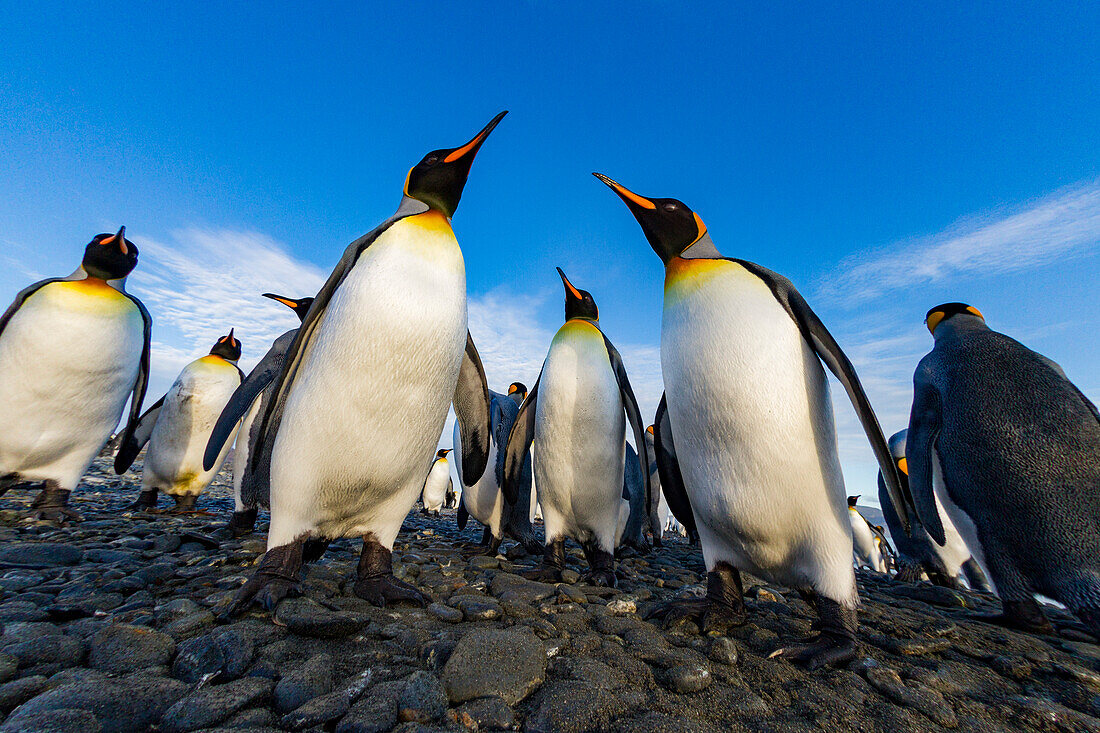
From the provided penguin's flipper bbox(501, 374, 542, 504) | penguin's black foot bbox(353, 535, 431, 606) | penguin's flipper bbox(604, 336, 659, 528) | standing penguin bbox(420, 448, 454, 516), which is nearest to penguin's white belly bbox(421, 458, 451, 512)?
standing penguin bbox(420, 448, 454, 516)

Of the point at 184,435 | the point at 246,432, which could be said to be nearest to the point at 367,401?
the point at 246,432

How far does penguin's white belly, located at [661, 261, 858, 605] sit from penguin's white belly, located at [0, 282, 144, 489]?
189 inches

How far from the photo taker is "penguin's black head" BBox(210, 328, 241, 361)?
19.8 feet

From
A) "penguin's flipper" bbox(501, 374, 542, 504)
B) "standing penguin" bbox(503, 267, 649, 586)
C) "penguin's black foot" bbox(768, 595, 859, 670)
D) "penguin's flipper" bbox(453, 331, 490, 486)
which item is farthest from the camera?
"penguin's flipper" bbox(501, 374, 542, 504)

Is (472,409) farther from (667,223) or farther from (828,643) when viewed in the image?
(828,643)

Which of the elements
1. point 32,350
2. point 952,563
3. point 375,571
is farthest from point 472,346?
point 952,563

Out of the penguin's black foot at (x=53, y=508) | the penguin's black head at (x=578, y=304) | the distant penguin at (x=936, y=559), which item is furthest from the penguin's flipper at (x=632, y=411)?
the penguin's black foot at (x=53, y=508)

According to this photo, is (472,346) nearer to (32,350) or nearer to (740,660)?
(740,660)

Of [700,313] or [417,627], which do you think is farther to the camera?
[700,313]

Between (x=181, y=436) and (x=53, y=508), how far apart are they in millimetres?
1381

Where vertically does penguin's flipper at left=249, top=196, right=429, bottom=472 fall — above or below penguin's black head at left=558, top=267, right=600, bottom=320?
below

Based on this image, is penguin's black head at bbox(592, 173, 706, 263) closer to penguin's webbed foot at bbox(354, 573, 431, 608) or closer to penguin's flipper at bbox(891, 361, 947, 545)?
penguin's flipper at bbox(891, 361, 947, 545)

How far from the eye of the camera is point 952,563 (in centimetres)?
510

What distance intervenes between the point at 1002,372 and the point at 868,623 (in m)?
1.90
